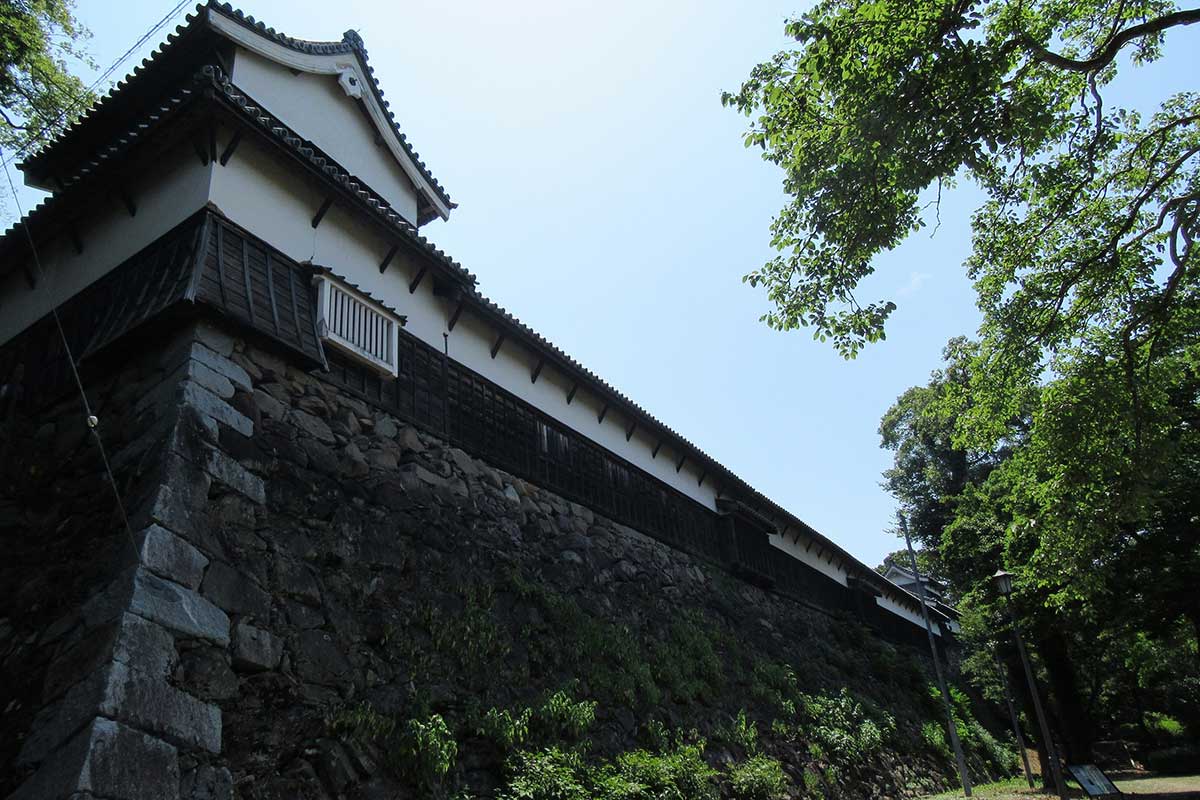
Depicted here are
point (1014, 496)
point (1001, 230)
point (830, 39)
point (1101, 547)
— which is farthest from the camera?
point (1014, 496)

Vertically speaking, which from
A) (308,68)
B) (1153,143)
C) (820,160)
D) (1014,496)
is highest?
(308,68)

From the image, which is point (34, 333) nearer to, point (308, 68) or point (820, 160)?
point (308, 68)

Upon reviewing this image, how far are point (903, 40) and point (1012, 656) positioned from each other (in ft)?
62.9

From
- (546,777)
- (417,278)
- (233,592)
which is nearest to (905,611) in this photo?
(546,777)

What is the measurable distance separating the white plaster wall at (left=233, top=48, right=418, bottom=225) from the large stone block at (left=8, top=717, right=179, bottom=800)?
819cm

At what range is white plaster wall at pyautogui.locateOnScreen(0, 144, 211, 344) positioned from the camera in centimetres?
796

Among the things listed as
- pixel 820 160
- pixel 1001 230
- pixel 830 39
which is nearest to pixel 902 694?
pixel 1001 230

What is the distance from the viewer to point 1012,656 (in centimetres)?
2117

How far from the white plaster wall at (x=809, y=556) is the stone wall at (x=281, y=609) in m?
9.97

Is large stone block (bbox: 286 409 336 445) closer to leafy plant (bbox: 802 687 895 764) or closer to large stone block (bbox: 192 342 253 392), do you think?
large stone block (bbox: 192 342 253 392)

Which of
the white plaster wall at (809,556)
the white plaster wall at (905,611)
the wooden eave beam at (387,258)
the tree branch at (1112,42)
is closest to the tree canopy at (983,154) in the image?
the tree branch at (1112,42)

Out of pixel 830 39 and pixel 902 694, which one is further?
pixel 902 694

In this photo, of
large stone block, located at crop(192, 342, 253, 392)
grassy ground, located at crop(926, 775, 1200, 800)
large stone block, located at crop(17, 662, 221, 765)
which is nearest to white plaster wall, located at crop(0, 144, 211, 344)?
large stone block, located at crop(192, 342, 253, 392)

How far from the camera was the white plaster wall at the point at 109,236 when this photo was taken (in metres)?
7.96
